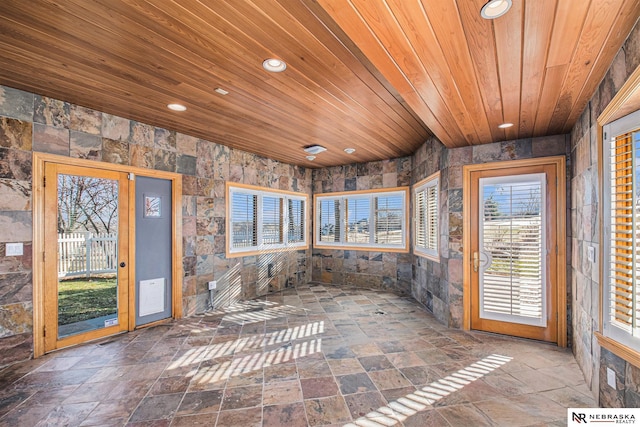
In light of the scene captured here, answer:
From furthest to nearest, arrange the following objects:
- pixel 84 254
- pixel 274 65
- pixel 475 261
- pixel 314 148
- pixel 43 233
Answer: pixel 314 148
pixel 475 261
pixel 84 254
pixel 43 233
pixel 274 65

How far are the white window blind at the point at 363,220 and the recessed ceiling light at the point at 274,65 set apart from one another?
3.80 meters

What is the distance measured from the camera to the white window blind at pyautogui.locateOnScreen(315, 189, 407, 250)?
218 inches

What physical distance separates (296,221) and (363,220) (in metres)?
1.47

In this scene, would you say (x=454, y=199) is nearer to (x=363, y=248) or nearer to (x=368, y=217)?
(x=368, y=217)

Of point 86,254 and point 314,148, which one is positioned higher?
point 314,148

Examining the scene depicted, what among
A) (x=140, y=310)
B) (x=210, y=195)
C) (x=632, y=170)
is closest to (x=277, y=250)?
(x=210, y=195)

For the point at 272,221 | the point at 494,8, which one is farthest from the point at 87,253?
the point at 494,8

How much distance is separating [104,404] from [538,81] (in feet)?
13.2

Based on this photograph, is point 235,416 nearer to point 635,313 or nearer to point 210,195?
point 635,313

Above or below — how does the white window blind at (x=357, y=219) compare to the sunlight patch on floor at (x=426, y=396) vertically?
above

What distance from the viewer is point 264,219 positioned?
5453 mm

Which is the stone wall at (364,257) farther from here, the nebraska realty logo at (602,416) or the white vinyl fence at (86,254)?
the white vinyl fence at (86,254)

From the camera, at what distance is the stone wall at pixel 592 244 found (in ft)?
5.59

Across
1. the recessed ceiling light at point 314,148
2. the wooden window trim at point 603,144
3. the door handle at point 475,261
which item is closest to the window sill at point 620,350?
the wooden window trim at point 603,144
